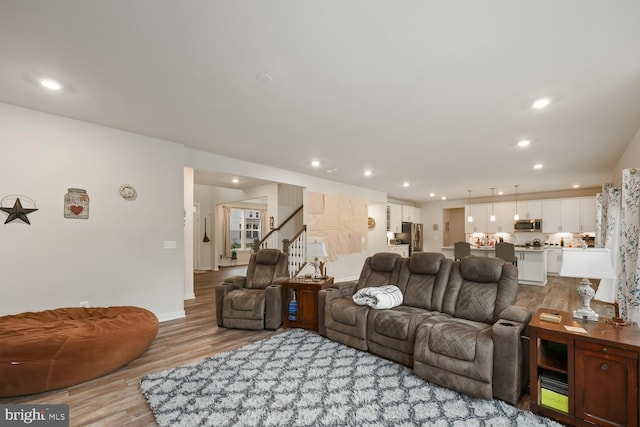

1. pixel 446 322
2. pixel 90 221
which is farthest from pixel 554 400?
pixel 90 221

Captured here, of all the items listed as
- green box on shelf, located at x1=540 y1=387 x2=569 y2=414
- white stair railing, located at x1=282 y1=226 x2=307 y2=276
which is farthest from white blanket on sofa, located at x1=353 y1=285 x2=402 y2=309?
white stair railing, located at x1=282 y1=226 x2=307 y2=276

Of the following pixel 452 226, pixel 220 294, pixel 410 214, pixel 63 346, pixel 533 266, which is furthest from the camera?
pixel 452 226

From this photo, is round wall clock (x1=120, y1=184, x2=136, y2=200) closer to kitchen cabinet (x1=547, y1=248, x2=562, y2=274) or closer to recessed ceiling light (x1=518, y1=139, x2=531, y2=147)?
recessed ceiling light (x1=518, y1=139, x2=531, y2=147)

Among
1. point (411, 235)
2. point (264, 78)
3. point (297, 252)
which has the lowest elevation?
point (297, 252)

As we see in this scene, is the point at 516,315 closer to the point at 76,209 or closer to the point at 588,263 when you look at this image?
the point at 588,263

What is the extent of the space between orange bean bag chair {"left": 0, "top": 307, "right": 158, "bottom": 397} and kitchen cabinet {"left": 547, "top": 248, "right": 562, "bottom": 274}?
33.1 ft

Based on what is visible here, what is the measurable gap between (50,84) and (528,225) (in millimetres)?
11131

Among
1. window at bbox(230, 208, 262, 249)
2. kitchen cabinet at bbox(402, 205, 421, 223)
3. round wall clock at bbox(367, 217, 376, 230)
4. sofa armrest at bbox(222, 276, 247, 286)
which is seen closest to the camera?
sofa armrest at bbox(222, 276, 247, 286)

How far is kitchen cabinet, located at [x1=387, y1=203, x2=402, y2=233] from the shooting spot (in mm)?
9828

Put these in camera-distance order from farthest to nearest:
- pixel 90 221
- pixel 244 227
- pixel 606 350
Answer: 1. pixel 244 227
2. pixel 90 221
3. pixel 606 350

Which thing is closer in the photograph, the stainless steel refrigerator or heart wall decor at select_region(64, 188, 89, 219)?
heart wall decor at select_region(64, 188, 89, 219)

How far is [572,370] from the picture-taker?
6.52 ft

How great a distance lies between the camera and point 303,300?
3.98 metres

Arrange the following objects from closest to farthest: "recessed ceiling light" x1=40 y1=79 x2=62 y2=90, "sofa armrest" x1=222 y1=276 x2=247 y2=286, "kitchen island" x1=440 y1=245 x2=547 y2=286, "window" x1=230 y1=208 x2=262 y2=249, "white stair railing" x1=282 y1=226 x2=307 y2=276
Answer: "recessed ceiling light" x1=40 y1=79 x2=62 y2=90 < "sofa armrest" x1=222 y1=276 x2=247 y2=286 < "white stair railing" x1=282 y1=226 x2=307 y2=276 < "kitchen island" x1=440 y1=245 x2=547 y2=286 < "window" x1=230 y1=208 x2=262 y2=249
